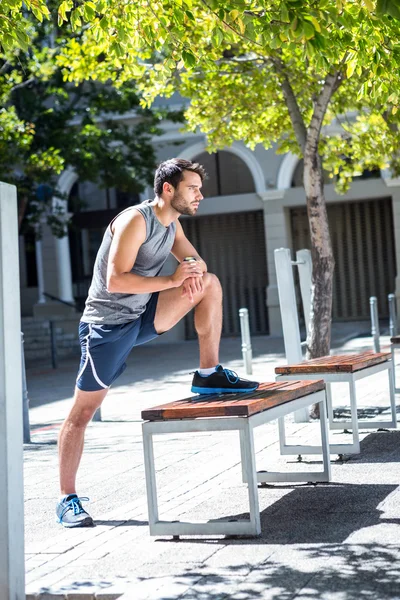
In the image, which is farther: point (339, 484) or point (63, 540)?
point (339, 484)

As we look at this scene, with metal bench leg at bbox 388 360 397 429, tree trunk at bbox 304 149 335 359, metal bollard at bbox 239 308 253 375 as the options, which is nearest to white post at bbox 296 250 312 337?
tree trunk at bbox 304 149 335 359

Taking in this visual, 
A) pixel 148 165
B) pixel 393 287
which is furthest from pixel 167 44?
pixel 393 287

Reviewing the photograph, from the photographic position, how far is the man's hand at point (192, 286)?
4973 mm

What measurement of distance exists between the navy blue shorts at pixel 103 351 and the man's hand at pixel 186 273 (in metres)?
0.38

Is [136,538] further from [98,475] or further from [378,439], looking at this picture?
[378,439]

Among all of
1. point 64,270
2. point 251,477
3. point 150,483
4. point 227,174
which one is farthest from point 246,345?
point 64,270

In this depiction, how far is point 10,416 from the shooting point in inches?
147

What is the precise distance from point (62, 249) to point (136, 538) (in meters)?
24.0

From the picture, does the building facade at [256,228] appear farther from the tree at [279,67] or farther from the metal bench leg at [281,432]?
Result: the metal bench leg at [281,432]

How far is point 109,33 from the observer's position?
7863 mm

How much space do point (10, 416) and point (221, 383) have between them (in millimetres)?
1523

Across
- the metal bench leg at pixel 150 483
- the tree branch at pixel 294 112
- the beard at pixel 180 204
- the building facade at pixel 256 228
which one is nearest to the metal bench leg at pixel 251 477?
the metal bench leg at pixel 150 483

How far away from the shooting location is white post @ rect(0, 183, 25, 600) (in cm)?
370

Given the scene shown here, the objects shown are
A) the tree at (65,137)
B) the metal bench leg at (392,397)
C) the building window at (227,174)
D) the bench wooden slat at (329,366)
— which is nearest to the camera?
the bench wooden slat at (329,366)
